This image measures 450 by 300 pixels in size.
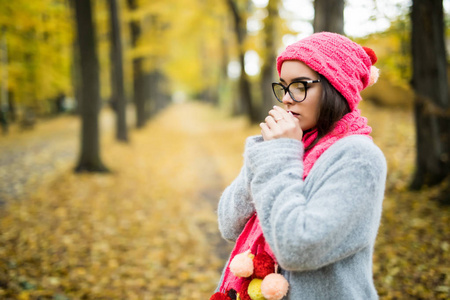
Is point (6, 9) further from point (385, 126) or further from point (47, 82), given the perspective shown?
point (385, 126)

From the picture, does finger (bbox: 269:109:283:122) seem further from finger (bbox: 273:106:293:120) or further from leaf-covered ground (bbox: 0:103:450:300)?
leaf-covered ground (bbox: 0:103:450:300)

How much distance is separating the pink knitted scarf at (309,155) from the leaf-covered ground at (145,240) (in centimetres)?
311

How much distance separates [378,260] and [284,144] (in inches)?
161

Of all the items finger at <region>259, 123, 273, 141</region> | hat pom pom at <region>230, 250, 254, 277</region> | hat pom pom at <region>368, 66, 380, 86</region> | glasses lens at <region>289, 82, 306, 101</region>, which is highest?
hat pom pom at <region>368, 66, 380, 86</region>

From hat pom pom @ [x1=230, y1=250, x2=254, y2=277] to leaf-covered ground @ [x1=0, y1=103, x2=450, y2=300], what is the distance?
10.6ft

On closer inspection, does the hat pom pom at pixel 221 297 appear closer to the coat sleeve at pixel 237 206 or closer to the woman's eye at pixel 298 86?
the coat sleeve at pixel 237 206

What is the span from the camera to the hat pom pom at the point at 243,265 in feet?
4.56

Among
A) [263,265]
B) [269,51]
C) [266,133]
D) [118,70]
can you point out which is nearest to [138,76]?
[118,70]

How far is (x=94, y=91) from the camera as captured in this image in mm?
9180

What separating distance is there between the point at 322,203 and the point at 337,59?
1.93 feet

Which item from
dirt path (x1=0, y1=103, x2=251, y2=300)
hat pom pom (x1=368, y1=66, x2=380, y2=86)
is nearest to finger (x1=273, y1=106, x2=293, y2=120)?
hat pom pom (x1=368, y1=66, x2=380, y2=86)

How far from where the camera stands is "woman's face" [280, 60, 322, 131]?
138cm

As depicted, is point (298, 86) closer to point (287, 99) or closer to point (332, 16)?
point (287, 99)

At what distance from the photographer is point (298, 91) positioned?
1.43 meters
